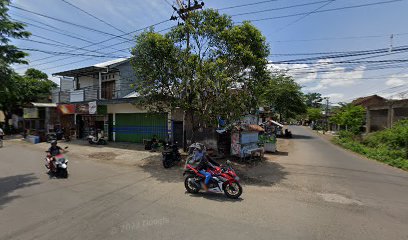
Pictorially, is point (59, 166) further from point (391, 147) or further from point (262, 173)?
point (391, 147)

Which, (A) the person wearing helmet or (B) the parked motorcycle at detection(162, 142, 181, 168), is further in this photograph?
(B) the parked motorcycle at detection(162, 142, 181, 168)

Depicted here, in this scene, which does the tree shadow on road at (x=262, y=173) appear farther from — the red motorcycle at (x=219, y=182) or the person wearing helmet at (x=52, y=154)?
the person wearing helmet at (x=52, y=154)

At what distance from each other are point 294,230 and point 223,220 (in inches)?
58.5

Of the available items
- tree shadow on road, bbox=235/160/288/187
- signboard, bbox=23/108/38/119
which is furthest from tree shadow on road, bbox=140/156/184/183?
signboard, bbox=23/108/38/119

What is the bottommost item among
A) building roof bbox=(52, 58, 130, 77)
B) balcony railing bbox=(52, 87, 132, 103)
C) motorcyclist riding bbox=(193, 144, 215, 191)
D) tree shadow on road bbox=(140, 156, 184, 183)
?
tree shadow on road bbox=(140, 156, 184, 183)

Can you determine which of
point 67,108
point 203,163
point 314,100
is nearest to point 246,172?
point 203,163

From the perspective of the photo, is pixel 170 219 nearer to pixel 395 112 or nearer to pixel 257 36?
pixel 257 36

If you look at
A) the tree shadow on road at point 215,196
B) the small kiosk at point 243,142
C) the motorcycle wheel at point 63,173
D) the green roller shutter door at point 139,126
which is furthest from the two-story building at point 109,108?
the tree shadow on road at point 215,196

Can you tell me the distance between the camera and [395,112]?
2172cm

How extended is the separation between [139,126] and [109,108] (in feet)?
12.6

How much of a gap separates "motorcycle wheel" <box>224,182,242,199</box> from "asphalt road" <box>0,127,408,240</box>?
24cm

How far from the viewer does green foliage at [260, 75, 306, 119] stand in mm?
33156

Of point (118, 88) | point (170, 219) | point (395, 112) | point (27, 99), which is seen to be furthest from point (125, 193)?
point (27, 99)

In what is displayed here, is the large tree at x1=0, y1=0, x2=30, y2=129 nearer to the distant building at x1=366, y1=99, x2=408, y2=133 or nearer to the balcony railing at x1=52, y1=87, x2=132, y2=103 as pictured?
the balcony railing at x1=52, y1=87, x2=132, y2=103
